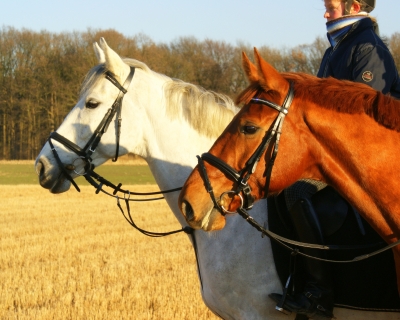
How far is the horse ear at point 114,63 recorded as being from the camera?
5.02 m

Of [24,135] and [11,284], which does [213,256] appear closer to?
[11,284]

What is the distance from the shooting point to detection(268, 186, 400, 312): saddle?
3879mm

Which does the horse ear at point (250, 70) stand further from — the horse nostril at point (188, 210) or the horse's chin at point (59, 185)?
the horse's chin at point (59, 185)

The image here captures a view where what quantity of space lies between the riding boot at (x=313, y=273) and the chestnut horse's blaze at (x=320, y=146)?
674 millimetres

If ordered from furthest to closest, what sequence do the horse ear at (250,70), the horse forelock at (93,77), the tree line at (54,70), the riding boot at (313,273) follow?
1. the tree line at (54,70)
2. the horse forelock at (93,77)
3. the riding boot at (313,273)
4. the horse ear at (250,70)

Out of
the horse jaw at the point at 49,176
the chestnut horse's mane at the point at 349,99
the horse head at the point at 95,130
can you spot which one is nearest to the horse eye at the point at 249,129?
the chestnut horse's mane at the point at 349,99

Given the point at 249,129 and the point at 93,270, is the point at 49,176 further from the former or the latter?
the point at 93,270

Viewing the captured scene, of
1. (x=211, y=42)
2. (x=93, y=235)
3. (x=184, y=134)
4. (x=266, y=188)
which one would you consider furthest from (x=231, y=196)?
(x=211, y=42)

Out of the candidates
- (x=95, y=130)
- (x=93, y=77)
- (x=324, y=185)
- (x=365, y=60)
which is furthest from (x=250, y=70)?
(x=93, y=77)

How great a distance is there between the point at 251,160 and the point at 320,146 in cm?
44

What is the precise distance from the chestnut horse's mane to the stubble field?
15.7 ft

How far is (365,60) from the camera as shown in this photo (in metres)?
3.96

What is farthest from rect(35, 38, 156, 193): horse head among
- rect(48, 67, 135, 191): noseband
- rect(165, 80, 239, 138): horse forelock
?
rect(165, 80, 239, 138): horse forelock

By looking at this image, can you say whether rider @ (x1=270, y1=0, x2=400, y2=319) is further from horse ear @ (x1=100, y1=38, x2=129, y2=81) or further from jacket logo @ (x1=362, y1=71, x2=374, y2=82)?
horse ear @ (x1=100, y1=38, x2=129, y2=81)
